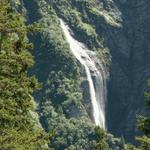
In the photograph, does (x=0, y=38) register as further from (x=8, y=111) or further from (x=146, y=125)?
(x=146, y=125)

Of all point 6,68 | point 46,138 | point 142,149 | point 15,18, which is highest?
point 15,18

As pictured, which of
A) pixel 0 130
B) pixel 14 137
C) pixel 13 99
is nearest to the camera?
pixel 14 137

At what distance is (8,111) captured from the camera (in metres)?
26.1

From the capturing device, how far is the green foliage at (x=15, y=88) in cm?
2438

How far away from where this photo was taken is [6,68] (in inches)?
1018

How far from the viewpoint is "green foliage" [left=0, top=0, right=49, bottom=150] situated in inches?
960

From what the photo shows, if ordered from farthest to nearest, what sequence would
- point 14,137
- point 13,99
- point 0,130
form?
point 13,99 → point 0,130 → point 14,137

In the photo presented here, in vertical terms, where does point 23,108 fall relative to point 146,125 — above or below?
above

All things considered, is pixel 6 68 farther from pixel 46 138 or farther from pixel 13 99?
pixel 46 138

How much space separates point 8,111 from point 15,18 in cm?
455

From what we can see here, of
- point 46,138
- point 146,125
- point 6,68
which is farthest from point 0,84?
point 146,125

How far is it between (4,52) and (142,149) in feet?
27.2

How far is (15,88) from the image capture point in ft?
84.8

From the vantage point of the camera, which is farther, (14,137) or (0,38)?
(0,38)
